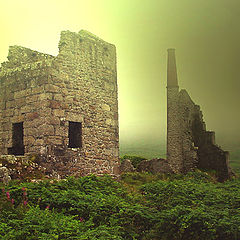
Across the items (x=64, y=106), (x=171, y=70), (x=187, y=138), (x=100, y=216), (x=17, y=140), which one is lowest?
(x=100, y=216)

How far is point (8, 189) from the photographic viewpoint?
25.9 feet

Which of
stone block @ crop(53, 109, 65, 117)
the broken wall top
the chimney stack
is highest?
the chimney stack

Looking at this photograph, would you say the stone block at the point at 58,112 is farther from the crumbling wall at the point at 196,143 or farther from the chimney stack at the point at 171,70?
the chimney stack at the point at 171,70

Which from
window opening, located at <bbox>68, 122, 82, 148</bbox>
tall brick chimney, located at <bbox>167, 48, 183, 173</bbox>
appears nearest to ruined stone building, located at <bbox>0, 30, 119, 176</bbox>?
window opening, located at <bbox>68, 122, 82, 148</bbox>

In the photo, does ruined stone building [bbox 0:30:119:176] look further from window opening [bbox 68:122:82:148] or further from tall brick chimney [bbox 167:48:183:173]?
tall brick chimney [bbox 167:48:183:173]

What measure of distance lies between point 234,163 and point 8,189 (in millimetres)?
33275

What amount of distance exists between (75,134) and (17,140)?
7.08ft

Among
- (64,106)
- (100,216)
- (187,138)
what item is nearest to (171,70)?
(187,138)

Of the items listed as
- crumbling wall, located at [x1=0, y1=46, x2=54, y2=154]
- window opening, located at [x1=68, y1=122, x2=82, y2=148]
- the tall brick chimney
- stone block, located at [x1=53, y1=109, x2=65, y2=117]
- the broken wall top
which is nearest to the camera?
crumbling wall, located at [x1=0, y1=46, x2=54, y2=154]

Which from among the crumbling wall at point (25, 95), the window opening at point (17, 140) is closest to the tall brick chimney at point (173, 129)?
the window opening at point (17, 140)

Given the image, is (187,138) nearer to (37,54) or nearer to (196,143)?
(196,143)

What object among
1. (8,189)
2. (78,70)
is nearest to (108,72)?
(78,70)

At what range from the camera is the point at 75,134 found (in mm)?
12398

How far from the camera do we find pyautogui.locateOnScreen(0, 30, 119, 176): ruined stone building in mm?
11164
